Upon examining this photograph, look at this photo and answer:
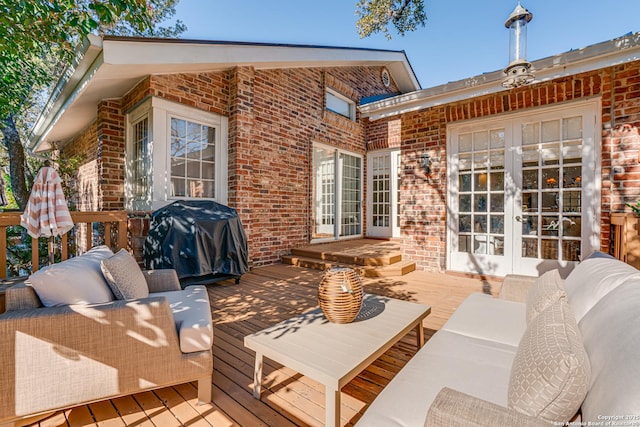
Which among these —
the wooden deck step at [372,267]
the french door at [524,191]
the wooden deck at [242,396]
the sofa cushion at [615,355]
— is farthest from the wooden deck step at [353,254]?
the sofa cushion at [615,355]

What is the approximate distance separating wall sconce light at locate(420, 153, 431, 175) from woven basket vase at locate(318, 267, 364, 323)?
11.6 ft

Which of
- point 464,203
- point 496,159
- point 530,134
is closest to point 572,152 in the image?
point 530,134

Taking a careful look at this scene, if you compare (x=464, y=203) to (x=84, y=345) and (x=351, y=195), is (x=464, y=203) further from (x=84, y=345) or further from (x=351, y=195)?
(x=84, y=345)

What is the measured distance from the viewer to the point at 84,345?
1.50 meters

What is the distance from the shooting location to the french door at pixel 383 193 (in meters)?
7.61

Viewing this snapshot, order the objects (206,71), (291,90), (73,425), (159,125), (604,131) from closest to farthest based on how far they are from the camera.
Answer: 1. (73,425)
2. (604,131)
3. (159,125)
4. (206,71)
5. (291,90)

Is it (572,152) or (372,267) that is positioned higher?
(572,152)

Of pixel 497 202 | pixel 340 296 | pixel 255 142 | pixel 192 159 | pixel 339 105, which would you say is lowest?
pixel 340 296

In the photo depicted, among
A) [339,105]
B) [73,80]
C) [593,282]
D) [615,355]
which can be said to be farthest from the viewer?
[339,105]

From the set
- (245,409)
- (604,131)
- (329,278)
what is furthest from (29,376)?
(604,131)

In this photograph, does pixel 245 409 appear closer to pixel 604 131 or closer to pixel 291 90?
pixel 604 131

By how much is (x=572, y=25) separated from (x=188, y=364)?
706 cm

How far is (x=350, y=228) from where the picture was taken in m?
7.66

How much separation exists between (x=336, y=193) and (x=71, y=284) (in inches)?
229
